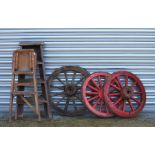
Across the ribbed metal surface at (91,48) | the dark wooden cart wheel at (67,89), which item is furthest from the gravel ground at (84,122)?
the ribbed metal surface at (91,48)

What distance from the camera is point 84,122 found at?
6145 mm

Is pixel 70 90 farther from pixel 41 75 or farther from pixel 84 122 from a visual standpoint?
pixel 84 122

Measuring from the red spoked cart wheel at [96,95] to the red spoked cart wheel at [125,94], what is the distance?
146 millimetres

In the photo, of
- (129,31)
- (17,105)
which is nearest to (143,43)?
(129,31)

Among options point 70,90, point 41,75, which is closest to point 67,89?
Answer: point 70,90

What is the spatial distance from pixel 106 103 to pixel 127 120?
51 centimetres

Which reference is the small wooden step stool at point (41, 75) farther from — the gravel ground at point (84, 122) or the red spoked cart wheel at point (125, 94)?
the red spoked cart wheel at point (125, 94)

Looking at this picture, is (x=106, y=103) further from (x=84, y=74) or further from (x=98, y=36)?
(x=98, y=36)

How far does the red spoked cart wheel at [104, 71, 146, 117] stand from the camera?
6.44 m

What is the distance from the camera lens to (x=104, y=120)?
6.31 m

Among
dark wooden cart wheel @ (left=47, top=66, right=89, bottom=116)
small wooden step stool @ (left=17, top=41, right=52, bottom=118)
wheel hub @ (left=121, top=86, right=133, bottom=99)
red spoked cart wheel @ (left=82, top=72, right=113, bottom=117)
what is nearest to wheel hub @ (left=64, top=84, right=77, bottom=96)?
dark wooden cart wheel @ (left=47, top=66, right=89, bottom=116)

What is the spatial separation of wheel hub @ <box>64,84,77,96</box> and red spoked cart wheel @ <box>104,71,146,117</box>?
0.66m

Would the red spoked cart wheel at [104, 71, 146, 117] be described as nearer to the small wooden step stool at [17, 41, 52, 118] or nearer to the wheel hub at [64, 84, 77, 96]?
the wheel hub at [64, 84, 77, 96]

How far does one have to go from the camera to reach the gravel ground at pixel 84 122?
233 inches
